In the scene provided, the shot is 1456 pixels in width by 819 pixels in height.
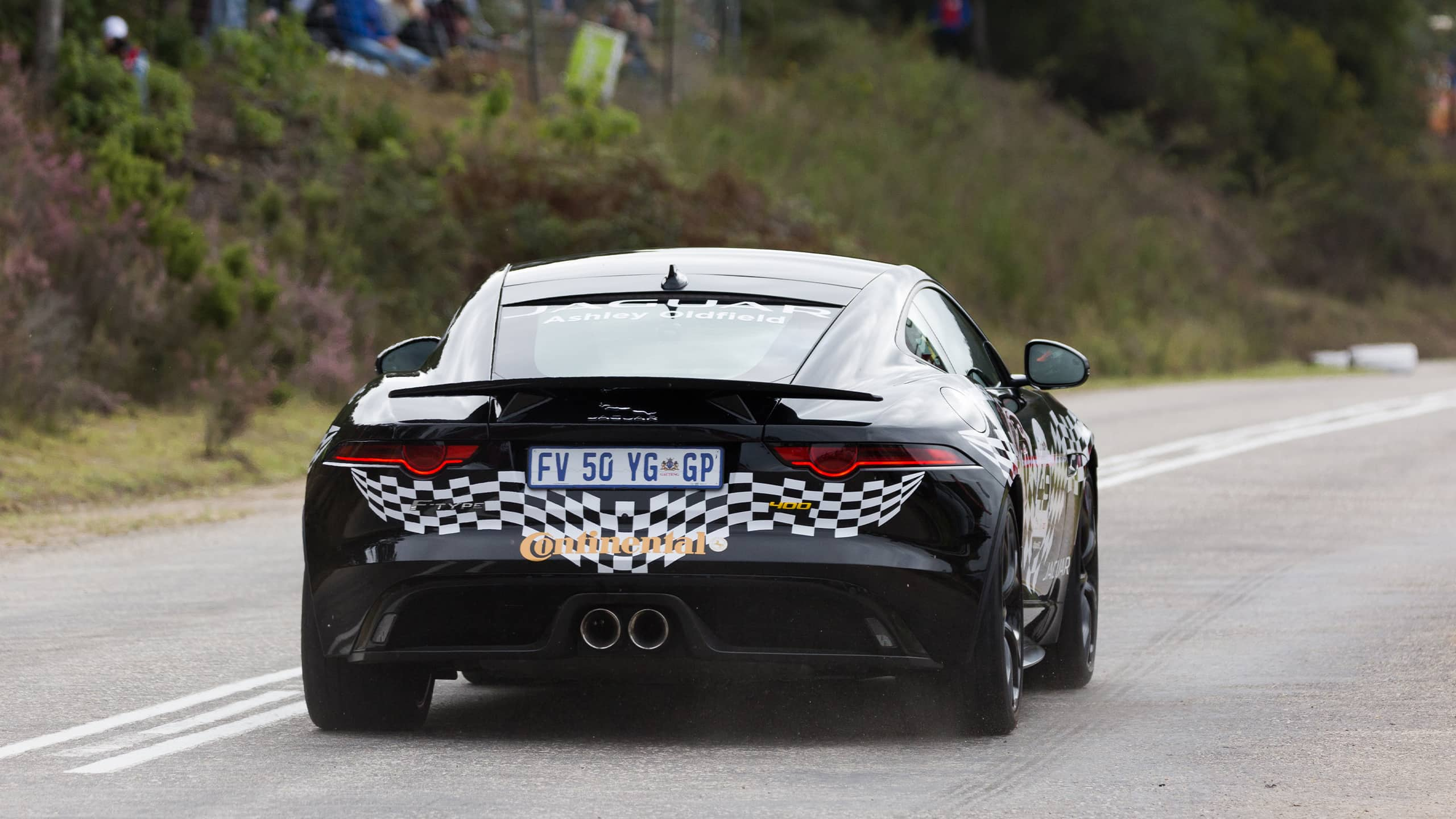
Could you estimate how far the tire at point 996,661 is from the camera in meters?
6.93

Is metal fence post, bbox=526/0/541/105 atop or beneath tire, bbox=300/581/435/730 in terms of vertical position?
beneath

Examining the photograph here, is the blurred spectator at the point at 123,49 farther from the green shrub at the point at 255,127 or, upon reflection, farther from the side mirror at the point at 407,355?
the side mirror at the point at 407,355

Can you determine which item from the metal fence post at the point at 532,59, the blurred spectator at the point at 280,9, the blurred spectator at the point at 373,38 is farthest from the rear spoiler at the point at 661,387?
the metal fence post at the point at 532,59

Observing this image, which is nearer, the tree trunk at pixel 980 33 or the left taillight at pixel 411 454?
the left taillight at pixel 411 454

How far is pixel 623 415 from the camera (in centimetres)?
667

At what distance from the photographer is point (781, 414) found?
6.67m

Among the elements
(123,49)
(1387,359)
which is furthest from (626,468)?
(1387,359)

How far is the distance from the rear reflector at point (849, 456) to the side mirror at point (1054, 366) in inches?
67.9

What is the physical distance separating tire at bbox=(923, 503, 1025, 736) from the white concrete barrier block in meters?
38.3

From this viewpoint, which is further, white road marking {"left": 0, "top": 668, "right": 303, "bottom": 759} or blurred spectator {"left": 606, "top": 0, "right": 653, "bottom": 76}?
blurred spectator {"left": 606, "top": 0, "right": 653, "bottom": 76}

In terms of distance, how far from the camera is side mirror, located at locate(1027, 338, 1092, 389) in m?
8.43

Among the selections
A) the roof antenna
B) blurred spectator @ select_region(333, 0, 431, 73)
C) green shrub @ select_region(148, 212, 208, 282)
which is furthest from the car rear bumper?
blurred spectator @ select_region(333, 0, 431, 73)

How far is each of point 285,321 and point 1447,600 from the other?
14150mm

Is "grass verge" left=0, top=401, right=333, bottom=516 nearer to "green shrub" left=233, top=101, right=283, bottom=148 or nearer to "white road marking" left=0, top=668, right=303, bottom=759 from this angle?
"white road marking" left=0, top=668, right=303, bottom=759
